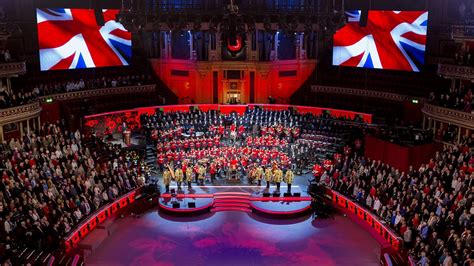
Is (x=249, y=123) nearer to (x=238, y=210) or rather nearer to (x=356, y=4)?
(x=238, y=210)

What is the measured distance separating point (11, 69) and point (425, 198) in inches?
837

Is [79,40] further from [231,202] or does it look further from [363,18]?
[363,18]

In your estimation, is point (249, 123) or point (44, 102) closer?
point (44, 102)

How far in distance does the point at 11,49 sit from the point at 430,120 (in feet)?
81.5

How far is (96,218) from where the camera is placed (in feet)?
69.1

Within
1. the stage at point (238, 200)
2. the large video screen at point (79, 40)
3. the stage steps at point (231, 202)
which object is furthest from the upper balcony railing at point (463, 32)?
the large video screen at point (79, 40)

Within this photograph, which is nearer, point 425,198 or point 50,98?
point 425,198

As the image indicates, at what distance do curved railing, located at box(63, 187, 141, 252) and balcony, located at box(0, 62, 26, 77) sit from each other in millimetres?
9612

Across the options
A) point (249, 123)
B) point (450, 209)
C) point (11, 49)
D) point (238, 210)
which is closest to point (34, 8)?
point (11, 49)

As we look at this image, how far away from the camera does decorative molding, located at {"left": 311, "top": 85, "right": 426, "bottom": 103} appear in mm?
31809

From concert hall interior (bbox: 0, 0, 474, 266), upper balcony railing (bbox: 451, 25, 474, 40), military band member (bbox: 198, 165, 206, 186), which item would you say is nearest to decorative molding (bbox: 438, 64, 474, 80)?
concert hall interior (bbox: 0, 0, 474, 266)

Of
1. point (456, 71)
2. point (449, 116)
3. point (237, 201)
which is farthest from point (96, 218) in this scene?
point (456, 71)

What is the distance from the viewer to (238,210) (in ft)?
77.0

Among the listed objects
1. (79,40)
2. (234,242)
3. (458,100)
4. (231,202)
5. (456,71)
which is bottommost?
(234,242)
